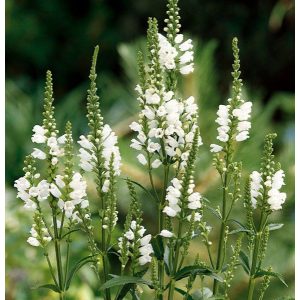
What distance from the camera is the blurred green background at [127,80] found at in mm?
2238

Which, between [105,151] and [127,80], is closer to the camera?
[105,151]

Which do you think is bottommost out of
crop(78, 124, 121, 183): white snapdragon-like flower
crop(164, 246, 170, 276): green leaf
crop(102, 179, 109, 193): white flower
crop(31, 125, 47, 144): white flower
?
crop(164, 246, 170, 276): green leaf

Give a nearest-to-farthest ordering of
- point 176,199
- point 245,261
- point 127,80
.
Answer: point 176,199 → point 245,261 → point 127,80

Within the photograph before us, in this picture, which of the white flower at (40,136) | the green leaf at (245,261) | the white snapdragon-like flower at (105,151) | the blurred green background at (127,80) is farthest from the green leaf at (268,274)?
the blurred green background at (127,80)

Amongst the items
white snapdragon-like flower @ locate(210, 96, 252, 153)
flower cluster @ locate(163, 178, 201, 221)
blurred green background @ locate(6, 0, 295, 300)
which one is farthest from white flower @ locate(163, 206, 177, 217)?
blurred green background @ locate(6, 0, 295, 300)

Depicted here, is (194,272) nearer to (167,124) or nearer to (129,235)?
(129,235)

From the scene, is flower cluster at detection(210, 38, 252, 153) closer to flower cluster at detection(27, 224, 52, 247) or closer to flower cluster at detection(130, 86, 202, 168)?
flower cluster at detection(130, 86, 202, 168)

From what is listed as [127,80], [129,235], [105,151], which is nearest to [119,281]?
[129,235]

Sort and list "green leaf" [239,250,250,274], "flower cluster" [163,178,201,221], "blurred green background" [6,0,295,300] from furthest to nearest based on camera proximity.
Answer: "blurred green background" [6,0,295,300] < "green leaf" [239,250,250,274] < "flower cluster" [163,178,201,221]

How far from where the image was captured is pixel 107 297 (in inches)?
41.9

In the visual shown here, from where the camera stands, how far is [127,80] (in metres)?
2.94

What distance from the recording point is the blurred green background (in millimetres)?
2238
